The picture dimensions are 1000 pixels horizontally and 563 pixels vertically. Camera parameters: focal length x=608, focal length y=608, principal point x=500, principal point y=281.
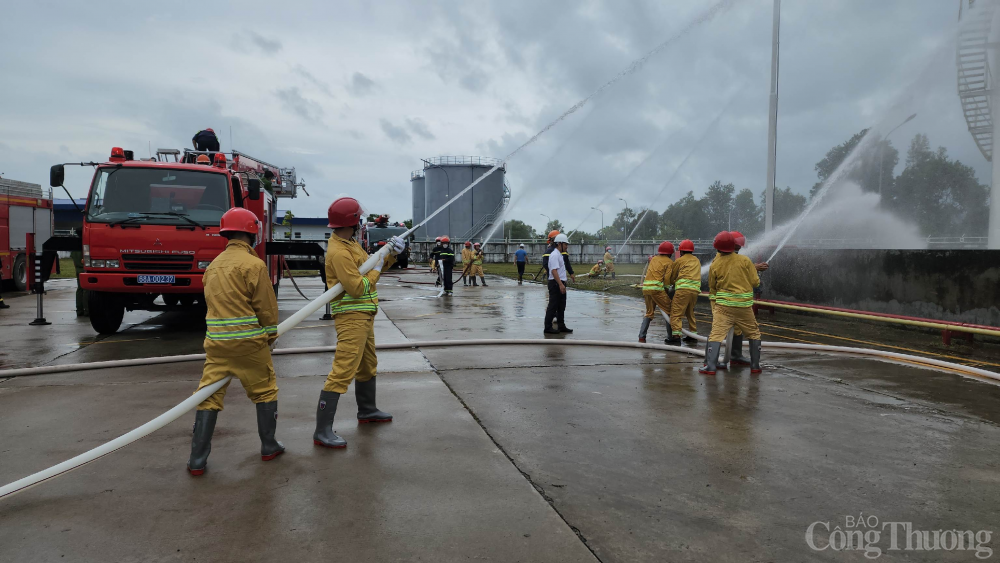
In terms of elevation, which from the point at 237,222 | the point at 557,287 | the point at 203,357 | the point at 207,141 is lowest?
the point at 203,357

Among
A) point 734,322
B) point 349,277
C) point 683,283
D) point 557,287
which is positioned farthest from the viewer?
point 557,287

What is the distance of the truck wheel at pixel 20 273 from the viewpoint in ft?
56.7

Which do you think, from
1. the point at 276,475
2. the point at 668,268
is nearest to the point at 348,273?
the point at 276,475

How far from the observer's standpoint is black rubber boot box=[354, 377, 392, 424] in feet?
16.0

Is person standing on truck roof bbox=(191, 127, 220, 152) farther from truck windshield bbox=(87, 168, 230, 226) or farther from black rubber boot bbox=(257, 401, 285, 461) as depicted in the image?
black rubber boot bbox=(257, 401, 285, 461)

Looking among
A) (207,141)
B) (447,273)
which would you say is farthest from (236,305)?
(447,273)

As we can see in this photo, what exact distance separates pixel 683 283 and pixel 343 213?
5.93 meters

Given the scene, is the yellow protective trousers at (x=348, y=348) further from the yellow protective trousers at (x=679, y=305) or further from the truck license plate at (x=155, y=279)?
the yellow protective trousers at (x=679, y=305)

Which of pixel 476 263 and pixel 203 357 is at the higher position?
pixel 476 263

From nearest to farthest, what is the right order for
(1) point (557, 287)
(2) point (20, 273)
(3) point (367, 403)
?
(3) point (367, 403) → (1) point (557, 287) → (2) point (20, 273)

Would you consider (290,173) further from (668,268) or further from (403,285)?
Answer: (668,268)

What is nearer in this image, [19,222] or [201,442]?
[201,442]

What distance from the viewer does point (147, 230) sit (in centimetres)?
872

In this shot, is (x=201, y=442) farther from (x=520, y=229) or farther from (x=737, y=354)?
(x=520, y=229)
